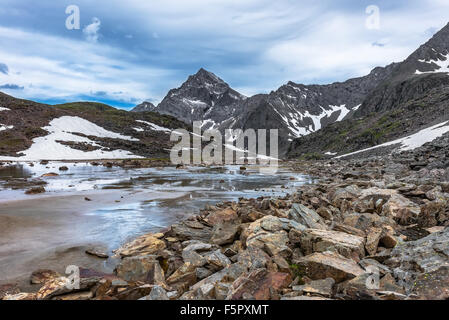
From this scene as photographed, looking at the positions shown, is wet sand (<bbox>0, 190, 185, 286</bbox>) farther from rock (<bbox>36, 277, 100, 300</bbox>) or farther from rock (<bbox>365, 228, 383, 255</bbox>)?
rock (<bbox>365, 228, 383, 255</bbox>)

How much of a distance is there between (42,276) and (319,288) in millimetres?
7650

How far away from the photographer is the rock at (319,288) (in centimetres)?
528

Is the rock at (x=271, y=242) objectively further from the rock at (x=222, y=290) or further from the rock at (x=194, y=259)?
the rock at (x=222, y=290)

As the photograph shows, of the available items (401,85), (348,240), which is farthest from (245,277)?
(401,85)

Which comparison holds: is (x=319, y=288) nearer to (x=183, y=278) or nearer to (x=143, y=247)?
(x=183, y=278)

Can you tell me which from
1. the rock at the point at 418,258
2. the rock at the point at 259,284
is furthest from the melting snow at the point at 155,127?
the rock at the point at 418,258

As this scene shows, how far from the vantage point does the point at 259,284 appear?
18.7ft

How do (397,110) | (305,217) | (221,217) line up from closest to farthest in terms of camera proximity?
(305,217) < (221,217) < (397,110)

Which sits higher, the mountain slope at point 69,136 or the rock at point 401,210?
the mountain slope at point 69,136

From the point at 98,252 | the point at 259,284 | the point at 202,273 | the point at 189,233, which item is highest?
the point at 259,284

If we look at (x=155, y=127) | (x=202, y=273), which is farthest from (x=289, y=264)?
(x=155, y=127)

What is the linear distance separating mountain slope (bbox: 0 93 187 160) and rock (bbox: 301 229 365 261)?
91.6 m

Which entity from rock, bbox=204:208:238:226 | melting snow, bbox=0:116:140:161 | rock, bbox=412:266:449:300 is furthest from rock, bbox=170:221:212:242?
melting snow, bbox=0:116:140:161

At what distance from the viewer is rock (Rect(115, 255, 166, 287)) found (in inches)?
301
